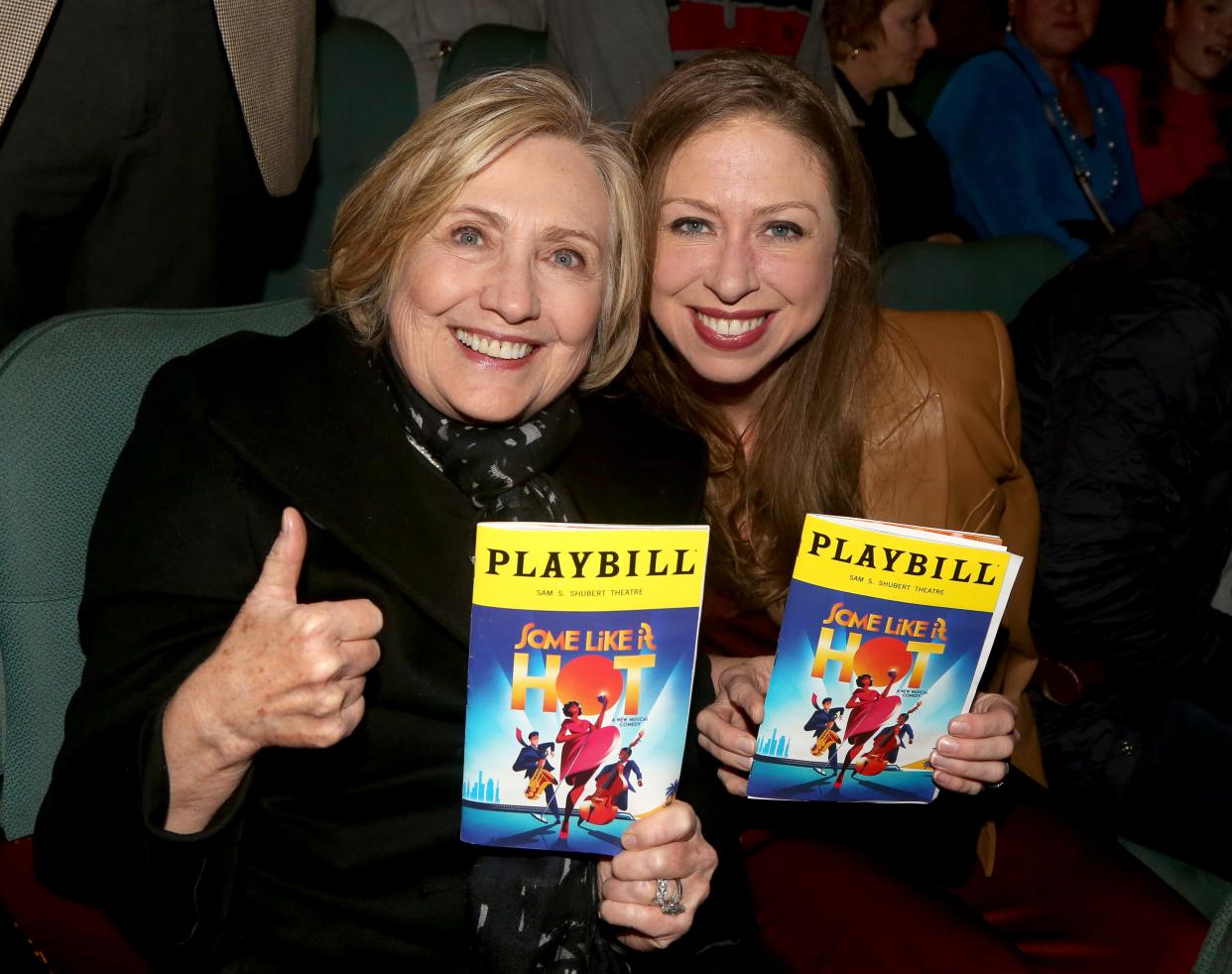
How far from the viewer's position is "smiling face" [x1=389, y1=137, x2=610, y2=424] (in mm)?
1493

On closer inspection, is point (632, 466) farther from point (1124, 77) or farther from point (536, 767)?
point (1124, 77)

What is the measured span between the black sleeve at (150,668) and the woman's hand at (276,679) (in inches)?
2.3

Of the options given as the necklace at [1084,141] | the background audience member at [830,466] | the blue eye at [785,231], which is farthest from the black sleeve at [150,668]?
the necklace at [1084,141]

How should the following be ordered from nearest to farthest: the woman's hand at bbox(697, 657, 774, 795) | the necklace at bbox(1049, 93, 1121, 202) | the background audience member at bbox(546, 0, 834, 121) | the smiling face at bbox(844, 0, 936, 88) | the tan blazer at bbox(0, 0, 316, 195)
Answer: the woman's hand at bbox(697, 657, 774, 795)
the tan blazer at bbox(0, 0, 316, 195)
the background audience member at bbox(546, 0, 834, 121)
the smiling face at bbox(844, 0, 936, 88)
the necklace at bbox(1049, 93, 1121, 202)

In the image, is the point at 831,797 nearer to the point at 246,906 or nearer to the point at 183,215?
the point at 246,906

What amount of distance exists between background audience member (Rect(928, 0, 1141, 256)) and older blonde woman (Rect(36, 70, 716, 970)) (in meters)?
2.93

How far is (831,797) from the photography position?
4.83ft

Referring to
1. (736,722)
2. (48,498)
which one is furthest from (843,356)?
(48,498)

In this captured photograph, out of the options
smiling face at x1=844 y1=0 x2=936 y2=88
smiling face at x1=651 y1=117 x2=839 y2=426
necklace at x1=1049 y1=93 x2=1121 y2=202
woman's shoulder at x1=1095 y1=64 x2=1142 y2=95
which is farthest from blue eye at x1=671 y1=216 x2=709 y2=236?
woman's shoulder at x1=1095 y1=64 x2=1142 y2=95

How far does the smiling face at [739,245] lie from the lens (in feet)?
6.05

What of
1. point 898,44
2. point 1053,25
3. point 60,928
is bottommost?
point 60,928

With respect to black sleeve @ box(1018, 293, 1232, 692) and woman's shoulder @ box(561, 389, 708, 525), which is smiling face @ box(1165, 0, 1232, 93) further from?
woman's shoulder @ box(561, 389, 708, 525)

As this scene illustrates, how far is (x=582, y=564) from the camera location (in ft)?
3.81

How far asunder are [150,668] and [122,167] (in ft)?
3.88
